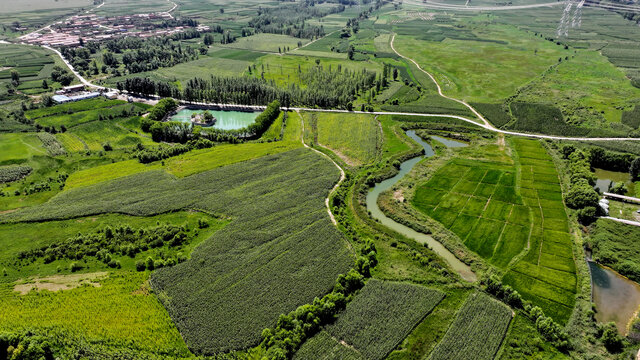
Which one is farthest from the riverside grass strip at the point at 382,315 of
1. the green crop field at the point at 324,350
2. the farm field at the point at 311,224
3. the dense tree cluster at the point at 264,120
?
the dense tree cluster at the point at 264,120

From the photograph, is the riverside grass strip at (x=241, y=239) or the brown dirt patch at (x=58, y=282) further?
the brown dirt patch at (x=58, y=282)

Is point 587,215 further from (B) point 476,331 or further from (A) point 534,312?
(B) point 476,331

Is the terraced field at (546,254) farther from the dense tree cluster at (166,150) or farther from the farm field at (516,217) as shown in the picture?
the dense tree cluster at (166,150)

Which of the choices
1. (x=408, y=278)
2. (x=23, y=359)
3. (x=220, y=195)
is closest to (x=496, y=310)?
(x=408, y=278)

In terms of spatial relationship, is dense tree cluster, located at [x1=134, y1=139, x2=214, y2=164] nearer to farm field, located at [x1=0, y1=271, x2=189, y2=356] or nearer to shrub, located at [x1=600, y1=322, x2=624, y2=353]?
farm field, located at [x1=0, y1=271, x2=189, y2=356]

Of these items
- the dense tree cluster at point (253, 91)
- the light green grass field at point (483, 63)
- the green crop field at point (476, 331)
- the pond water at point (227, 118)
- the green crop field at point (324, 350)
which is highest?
the light green grass field at point (483, 63)

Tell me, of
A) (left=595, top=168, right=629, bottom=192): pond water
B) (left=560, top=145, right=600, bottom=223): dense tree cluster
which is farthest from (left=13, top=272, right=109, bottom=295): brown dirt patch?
(left=595, top=168, right=629, bottom=192): pond water

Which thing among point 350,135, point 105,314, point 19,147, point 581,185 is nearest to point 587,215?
point 581,185
